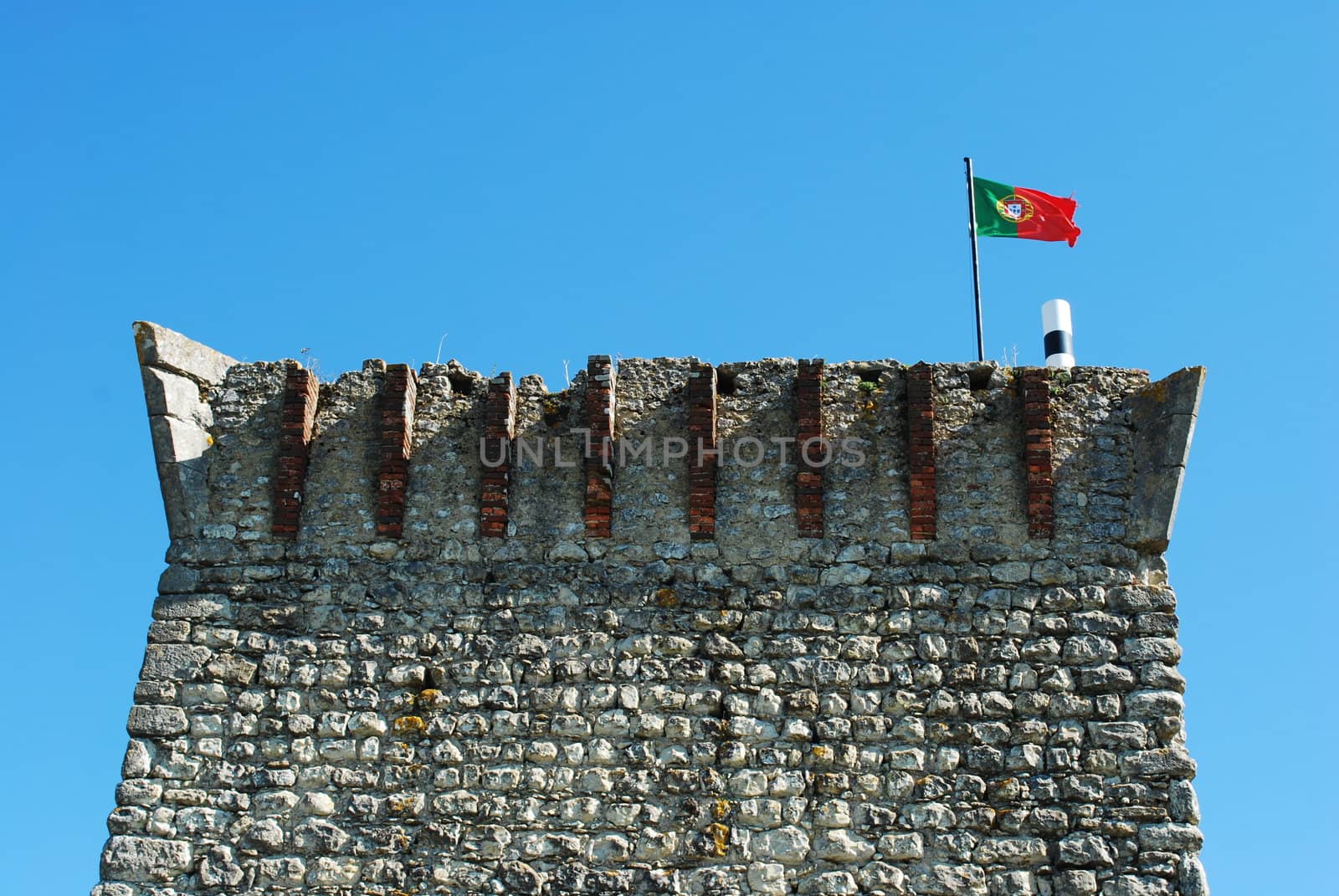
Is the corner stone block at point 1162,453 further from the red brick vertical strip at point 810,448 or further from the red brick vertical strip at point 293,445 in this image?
the red brick vertical strip at point 293,445

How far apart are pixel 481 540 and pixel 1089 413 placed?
12.9ft

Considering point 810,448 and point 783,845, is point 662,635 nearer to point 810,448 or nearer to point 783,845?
point 783,845

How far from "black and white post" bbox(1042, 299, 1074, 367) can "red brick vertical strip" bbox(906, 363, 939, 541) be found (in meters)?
0.95

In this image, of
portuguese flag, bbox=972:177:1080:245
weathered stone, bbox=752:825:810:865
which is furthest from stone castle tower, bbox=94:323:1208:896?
portuguese flag, bbox=972:177:1080:245

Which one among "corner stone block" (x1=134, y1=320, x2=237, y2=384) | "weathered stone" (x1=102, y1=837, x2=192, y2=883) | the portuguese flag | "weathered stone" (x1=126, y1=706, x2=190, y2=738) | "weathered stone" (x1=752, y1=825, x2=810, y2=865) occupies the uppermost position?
the portuguese flag

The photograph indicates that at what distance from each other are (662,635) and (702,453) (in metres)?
1.20

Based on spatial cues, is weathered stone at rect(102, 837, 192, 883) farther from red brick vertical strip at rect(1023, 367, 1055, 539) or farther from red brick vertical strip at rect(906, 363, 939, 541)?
red brick vertical strip at rect(1023, 367, 1055, 539)

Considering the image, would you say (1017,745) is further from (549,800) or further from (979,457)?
(549,800)

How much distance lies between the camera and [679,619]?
794cm

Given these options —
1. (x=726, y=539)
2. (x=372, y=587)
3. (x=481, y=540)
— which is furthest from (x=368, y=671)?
(x=726, y=539)

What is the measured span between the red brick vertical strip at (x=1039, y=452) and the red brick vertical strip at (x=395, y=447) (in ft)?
12.9

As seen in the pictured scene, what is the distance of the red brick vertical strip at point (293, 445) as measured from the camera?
8391mm

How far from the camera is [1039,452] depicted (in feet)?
26.9

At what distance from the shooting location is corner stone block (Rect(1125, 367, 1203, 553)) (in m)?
7.98
